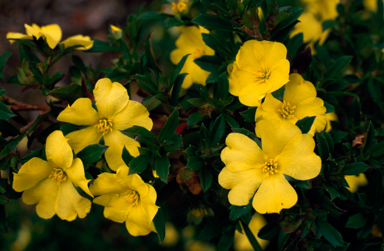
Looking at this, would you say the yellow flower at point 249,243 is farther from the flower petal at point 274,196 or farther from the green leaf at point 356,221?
the flower petal at point 274,196

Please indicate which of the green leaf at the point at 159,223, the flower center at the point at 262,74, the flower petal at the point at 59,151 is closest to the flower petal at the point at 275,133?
the flower center at the point at 262,74

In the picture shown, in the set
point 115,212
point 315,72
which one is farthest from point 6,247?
point 315,72

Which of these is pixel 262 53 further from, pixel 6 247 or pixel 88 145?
pixel 6 247

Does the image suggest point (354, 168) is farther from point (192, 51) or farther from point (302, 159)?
point (192, 51)

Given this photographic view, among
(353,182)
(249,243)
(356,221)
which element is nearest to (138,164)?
(356,221)

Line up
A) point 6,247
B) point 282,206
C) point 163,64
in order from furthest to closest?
point 163,64 → point 6,247 → point 282,206

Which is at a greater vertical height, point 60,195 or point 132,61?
point 132,61
